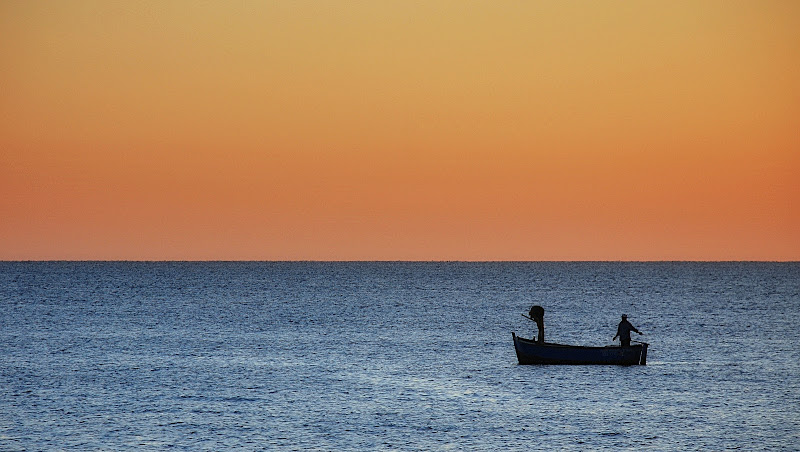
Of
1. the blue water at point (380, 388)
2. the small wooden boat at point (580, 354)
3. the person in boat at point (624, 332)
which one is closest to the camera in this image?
the blue water at point (380, 388)

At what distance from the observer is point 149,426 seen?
37.7 meters

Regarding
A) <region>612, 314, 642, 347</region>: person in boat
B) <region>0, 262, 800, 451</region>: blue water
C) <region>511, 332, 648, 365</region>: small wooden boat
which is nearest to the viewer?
<region>0, 262, 800, 451</region>: blue water

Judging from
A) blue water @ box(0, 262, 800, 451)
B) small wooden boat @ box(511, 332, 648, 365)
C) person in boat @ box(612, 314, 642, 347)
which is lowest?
blue water @ box(0, 262, 800, 451)

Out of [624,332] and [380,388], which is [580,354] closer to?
[624,332]

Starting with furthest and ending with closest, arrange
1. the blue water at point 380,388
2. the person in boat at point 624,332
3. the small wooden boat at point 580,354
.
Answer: the small wooden boat at point 580,354
the person in boat at point 624,332
the blue water at point 380,388

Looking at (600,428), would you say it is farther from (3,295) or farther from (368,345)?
(3,295)

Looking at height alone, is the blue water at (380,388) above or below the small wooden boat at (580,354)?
below

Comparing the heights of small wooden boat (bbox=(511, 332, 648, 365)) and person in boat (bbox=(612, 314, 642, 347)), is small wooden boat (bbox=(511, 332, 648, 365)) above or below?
below

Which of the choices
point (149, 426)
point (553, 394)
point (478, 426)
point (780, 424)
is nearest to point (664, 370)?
point (553, 394)

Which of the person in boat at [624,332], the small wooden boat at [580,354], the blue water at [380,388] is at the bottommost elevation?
the blue water at [380,388]

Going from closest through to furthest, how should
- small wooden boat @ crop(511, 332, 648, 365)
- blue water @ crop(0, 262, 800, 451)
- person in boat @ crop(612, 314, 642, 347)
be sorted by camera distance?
blue water @ crop(0, 262, 800, 451) < person in boat @ crop(612, 314, 642, 347) < small wooden boat @ crop(511, 332, 648, 365)

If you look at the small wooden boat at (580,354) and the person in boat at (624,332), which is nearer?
the person in boat at (624,332)

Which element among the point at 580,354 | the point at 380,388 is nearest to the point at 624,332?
the point at 580,354

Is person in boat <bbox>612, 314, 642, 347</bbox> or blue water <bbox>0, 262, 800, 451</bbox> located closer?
blue water <bbox>0, 262, 800, 451</bbox>
